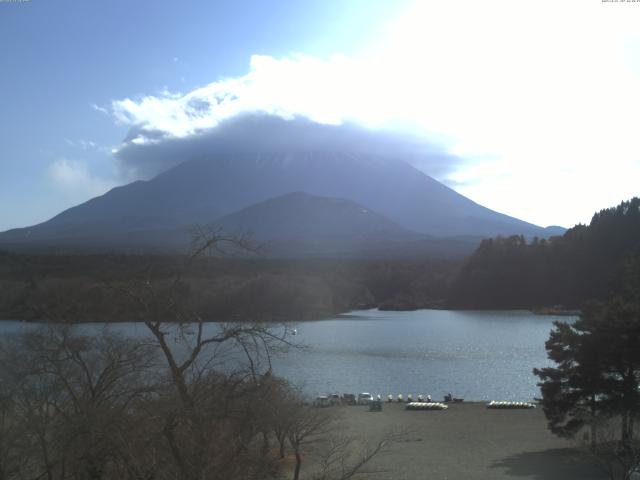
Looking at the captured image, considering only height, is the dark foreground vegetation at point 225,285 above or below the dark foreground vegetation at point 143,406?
above

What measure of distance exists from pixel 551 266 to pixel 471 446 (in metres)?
44.6

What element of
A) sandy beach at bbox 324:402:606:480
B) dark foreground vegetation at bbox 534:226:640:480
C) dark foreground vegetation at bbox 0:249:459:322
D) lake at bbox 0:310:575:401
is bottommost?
sandy beach at bbox 324:402:606:480

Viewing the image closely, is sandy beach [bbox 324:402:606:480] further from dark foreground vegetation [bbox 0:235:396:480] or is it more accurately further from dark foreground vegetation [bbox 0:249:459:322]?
dark foreground vegetation [bbox 0:235:396:480]

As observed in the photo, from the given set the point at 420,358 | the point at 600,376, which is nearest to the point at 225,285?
the point at 420,358

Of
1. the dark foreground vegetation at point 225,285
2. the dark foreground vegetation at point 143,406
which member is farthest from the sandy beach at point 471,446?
the dark foreground vegetation at point 143,406

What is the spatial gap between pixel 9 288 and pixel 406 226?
94731 mm

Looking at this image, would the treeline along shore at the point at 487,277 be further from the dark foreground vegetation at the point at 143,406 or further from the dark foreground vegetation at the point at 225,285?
the dark foreground vegetation at the point at 143,406

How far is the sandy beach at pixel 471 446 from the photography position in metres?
10.4

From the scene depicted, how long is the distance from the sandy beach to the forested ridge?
118 feet

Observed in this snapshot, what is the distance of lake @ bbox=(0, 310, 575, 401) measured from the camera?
20.7m

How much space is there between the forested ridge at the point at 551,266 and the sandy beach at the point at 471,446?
36.1 m

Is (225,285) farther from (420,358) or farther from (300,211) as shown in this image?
(300,211)

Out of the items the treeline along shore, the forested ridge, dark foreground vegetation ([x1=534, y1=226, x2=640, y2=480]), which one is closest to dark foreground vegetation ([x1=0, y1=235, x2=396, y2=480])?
dark foreground vegetation ([x1=534, y1=226, x2=640, y2=480])

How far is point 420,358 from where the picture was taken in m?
26.9
